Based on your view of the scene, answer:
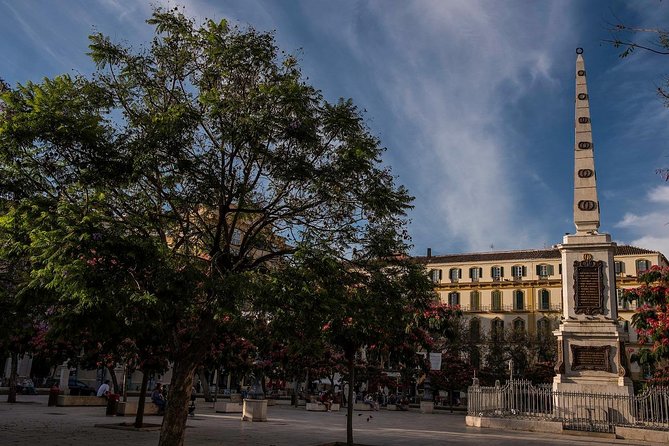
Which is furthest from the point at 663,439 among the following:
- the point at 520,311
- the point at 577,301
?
the point at 520,311

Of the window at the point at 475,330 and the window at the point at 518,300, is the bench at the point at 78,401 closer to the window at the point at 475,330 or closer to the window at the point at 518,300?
the window at the point at 475,330

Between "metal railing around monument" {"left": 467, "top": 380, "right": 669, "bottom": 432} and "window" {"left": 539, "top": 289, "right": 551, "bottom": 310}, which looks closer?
"metal railing around monument" {"left": 467, "top": 380, "right": 669, "bottom": 432}

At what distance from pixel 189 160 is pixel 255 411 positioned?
627 inches

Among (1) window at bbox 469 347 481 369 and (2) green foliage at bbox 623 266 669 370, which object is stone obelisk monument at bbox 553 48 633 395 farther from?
(1) window at bbox 469 347 481 369

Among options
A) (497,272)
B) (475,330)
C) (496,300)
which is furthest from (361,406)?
(497,272)

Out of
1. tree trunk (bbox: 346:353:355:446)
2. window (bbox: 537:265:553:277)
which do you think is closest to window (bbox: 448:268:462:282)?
window (bbox: 537:265:553:277)

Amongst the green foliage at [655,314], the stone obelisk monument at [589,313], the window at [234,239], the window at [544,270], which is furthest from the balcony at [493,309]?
the stone obelisk monument at [589,313]

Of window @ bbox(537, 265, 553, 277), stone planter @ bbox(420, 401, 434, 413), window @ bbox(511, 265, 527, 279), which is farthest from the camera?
window @ bbox(511, 265, 527, 279)

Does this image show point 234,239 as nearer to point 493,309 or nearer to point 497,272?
point 493,309

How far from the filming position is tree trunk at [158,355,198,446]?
12.1 m

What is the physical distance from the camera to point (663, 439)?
19.8 m

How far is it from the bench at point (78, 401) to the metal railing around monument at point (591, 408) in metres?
20.0

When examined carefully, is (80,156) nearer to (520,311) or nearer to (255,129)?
(255,129)

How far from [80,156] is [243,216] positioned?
187 inches
